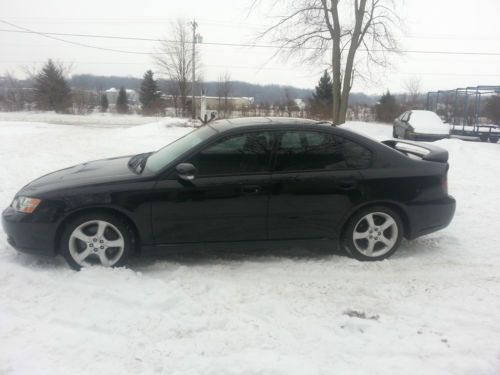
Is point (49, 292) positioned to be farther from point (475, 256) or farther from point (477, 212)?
point (477, 212)

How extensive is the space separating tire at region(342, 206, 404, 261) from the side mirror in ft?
5.59

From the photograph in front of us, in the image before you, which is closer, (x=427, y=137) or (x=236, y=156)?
(x=236, y=156)

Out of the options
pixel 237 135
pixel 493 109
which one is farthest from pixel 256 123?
pixel 493 109

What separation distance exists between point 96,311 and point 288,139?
236cm

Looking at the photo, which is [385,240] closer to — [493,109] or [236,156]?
[236,156]

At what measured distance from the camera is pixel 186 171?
3.80 metres

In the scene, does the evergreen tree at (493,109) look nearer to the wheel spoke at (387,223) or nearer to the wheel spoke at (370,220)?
the wheel spoke at (387,223)

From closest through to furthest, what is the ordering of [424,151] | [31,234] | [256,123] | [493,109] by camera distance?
[31,234], [256,123], [424,151], [493,109]

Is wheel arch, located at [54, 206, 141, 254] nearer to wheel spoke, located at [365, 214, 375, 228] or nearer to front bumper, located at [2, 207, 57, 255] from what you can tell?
front bumper, located at [2, 207, 57, 255]

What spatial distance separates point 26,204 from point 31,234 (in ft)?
0.96

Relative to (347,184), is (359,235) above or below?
below

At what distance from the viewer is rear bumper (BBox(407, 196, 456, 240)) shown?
432cm

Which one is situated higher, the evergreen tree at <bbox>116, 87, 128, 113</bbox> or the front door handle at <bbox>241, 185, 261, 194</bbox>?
the evergreen tree at <bbox>116, 87, 128, 113</bbox>

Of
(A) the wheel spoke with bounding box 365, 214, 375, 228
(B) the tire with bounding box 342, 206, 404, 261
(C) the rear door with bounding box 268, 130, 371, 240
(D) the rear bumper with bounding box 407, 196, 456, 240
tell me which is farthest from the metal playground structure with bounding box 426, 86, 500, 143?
(C) the rear door with bounding box 268, 130, 371, 240
